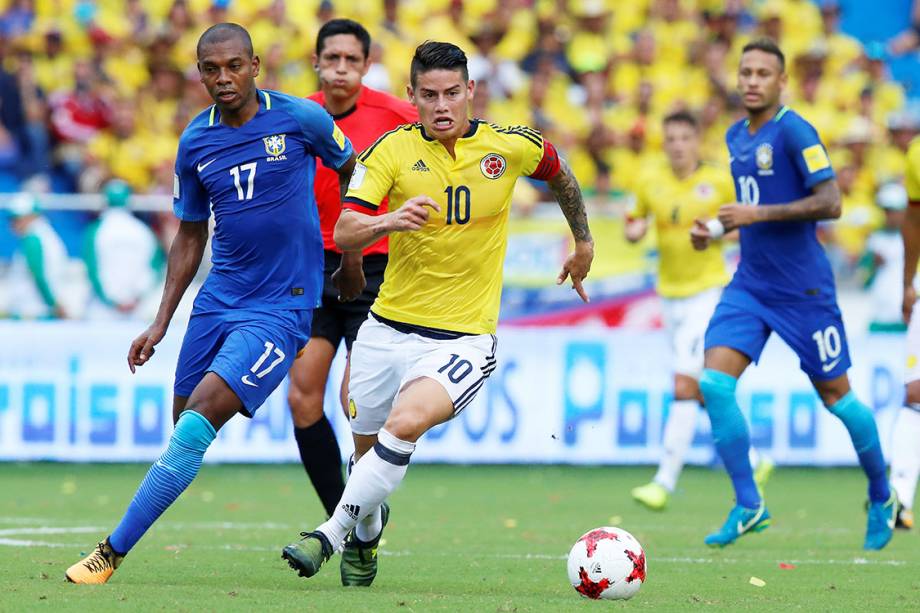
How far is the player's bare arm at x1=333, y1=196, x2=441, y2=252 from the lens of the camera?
6.23 m

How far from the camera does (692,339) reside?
1248 cm

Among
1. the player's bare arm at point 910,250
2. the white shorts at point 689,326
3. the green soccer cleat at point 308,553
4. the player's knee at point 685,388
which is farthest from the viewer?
the white shorts at point 689,326

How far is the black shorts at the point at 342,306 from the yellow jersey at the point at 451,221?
1306mm

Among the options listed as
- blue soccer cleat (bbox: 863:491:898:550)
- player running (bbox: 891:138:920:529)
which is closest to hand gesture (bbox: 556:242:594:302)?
blue soccer cleat (bbox: 863:491:898:550)

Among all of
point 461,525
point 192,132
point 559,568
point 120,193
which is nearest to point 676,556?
point 559,568

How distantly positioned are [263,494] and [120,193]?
4.14m

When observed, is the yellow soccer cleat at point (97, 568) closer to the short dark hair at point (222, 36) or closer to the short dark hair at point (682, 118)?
the short dark hair at point (222, 36)

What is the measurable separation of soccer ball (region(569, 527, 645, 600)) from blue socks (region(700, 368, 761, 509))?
8.63ft

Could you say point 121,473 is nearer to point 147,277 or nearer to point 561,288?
point 147,277

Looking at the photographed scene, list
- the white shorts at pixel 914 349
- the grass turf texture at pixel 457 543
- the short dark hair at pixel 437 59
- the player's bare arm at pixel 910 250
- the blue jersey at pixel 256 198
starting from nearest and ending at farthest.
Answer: the grass turf texture at pixel 457 543
the short dark hair at pixel 437 59
the blue jersey at pixel 256 198
the player's bare arm at pixel 910 250
the white shorts at pixel 914 349

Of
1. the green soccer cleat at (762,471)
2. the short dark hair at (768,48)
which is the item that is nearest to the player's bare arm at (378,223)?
the short dark hair at (768,48)

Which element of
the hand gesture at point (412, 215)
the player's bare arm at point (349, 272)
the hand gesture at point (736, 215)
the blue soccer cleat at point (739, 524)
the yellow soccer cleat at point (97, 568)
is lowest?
the blue soccer cleat at point (739, 524)

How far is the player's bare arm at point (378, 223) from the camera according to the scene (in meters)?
6.23

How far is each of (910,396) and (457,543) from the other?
3.17m
